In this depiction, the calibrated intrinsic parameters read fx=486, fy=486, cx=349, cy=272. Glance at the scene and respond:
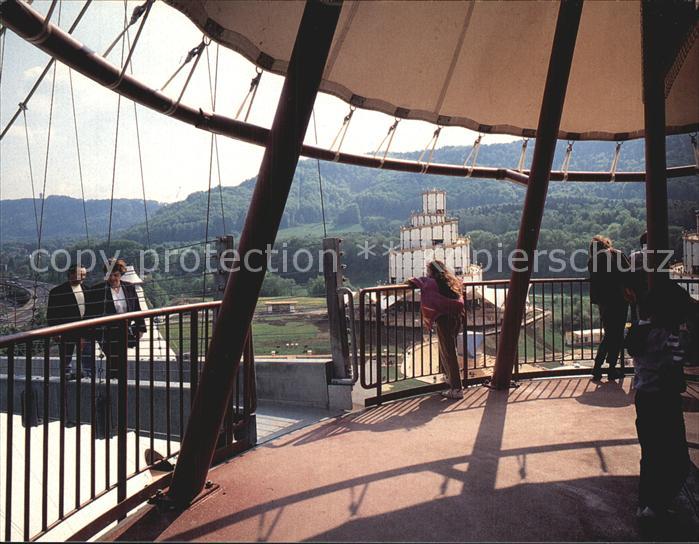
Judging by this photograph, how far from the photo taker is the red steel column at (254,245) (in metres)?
2.69

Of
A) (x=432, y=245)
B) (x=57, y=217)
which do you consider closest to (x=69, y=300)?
(x=57, y=217)

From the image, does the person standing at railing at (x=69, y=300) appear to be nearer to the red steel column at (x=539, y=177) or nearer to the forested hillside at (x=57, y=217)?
the red steel column at (x=539, y=177)

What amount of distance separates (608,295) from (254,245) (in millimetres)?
4255

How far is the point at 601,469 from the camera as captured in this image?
302 cm

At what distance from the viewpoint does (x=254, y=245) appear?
106 inches

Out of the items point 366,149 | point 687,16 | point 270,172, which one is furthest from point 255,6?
point 687,16

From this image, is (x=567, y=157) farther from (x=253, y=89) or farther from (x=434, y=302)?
(x=253, y=89)

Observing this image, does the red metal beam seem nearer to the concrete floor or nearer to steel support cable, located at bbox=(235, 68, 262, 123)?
steel support cable, located at bbox=(235, 68, 262, 123)

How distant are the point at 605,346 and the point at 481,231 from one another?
90.5m

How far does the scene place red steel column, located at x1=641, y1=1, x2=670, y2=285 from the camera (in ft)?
10.3

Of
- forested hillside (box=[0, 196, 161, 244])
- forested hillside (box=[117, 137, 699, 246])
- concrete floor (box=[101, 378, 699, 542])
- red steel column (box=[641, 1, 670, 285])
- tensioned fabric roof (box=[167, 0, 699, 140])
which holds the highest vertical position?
forested hillside (box=[117, 137, 699, 246])

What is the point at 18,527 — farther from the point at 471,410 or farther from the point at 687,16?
the point at 687,16

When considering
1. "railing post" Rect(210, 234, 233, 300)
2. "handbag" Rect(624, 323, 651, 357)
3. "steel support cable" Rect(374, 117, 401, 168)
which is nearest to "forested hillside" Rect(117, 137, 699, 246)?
"steel support cable" Rect(374, 117, 401, 168)

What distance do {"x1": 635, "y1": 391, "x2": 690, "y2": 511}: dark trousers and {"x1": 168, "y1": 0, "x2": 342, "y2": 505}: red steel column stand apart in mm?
2148
